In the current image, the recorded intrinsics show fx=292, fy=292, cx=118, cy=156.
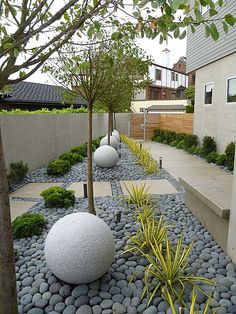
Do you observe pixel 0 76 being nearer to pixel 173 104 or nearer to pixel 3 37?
pixel 3 37

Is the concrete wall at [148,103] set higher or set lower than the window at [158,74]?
lower

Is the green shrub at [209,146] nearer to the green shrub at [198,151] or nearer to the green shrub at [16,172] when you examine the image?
the green shrub at [198,151]

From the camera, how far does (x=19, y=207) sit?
5.74m

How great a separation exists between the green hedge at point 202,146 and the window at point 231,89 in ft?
5.20

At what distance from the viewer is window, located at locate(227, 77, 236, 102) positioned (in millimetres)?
9820

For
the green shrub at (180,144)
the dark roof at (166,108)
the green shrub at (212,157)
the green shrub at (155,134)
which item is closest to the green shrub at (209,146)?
the green shrub at (212,157)

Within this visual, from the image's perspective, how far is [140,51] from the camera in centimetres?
934

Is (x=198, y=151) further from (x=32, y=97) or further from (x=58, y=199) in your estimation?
(x=32, y=97)

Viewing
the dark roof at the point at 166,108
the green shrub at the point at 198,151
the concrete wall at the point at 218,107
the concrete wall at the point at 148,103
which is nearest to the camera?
the concrete wall at the point at 218,107

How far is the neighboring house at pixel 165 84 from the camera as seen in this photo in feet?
118

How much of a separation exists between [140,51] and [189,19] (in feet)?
25.6

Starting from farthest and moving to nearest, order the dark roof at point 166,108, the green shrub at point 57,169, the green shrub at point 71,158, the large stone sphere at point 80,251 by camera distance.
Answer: the dark roof at point 166,108
the green shrub at point 71,158
the green shrub at point 57,169
the large stone sphere at point 80,251

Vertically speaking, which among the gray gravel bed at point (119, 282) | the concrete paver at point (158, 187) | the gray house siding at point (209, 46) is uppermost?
the gray house siding at point (209, 46)

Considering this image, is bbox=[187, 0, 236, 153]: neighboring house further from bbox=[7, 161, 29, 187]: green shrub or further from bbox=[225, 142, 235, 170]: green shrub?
bbox=[7, 161, 29, 187]: green shrub
